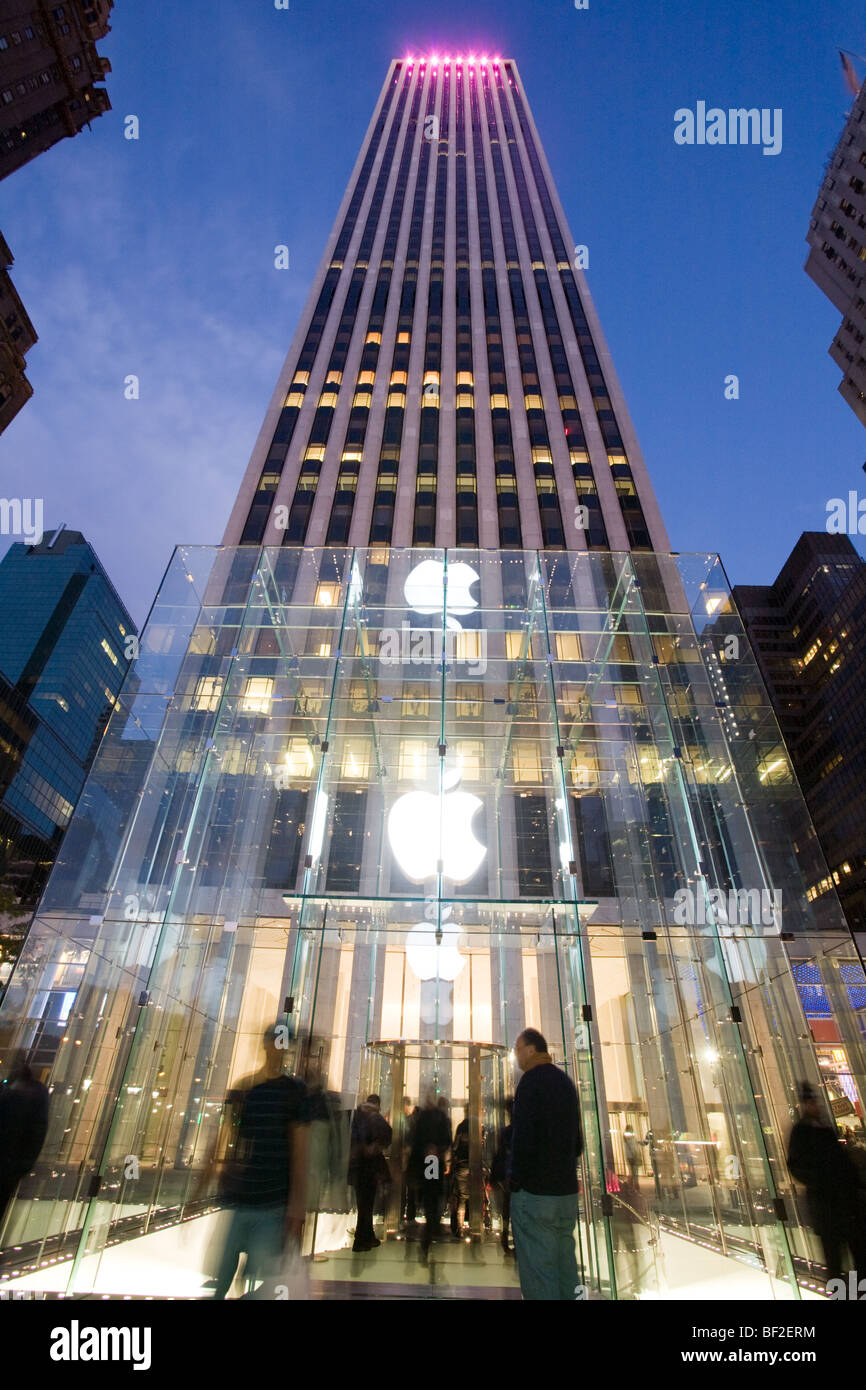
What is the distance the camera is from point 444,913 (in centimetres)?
690

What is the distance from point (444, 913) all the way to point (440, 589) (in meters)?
4.53

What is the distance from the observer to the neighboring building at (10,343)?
4390cm

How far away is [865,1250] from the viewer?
17.1 ft

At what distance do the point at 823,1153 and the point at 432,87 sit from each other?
3078 inches

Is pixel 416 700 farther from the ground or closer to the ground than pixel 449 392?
closer to the ground

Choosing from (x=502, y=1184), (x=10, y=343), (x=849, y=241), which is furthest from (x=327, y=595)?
(x=849, y=241)

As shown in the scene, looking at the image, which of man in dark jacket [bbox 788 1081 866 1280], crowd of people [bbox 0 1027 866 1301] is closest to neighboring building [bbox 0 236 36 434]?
crowd of people [bbox 0 1027 866 1301]

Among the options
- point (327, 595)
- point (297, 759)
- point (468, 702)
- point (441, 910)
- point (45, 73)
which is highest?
point (45, 73)

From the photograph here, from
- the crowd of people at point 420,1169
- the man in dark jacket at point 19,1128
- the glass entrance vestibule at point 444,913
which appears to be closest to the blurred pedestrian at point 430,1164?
the crowd of people at point 420,1169

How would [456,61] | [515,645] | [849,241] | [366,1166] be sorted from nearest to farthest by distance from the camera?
1. [366,1166]
2. [515,645]
3. [849,241]
4. [456,61]

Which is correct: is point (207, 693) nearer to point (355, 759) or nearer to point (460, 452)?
point (355, 759)

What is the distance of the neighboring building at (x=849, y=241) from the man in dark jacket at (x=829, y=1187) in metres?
55.0
